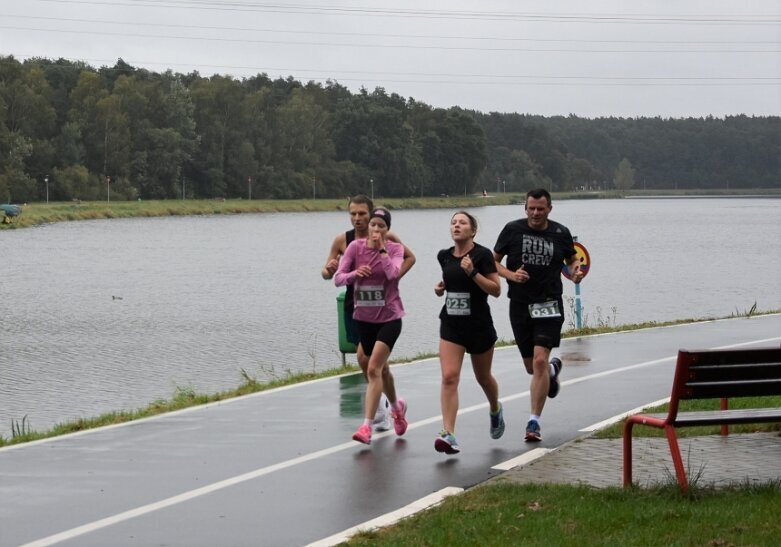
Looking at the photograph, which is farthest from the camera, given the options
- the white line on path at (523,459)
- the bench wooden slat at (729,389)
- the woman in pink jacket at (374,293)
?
the woman in pink jacket at (374,293)

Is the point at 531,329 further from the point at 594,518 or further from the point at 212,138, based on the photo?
the point at 212,138

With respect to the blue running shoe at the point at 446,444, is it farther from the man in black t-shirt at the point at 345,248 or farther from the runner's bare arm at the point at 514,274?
the runner's bare arm at the point at 514,274

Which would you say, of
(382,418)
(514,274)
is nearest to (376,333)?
(382,418)

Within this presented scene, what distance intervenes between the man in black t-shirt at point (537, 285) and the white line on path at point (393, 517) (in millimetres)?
1957

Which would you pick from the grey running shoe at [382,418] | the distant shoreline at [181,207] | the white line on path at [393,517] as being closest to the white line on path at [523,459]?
the white line on path at [393,517]

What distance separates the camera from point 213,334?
28.6 metres

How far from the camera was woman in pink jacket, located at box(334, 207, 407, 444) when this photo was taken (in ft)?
32.6

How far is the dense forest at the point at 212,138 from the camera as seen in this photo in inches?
4695

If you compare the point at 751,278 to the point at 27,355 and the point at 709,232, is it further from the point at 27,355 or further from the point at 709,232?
the point at 709,232

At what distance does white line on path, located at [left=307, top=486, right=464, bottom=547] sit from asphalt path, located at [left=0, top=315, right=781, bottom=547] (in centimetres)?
5

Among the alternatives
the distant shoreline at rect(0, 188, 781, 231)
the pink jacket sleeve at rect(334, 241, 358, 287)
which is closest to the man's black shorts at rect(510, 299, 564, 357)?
the pink jacket sleeve at rect(334, 241, 358, 287)

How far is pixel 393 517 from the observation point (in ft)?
24.9

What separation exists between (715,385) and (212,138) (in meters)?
132

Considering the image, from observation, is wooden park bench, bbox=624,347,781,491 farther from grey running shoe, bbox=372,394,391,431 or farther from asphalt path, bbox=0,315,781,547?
grey running shoe, bbox=372,394,391,431
